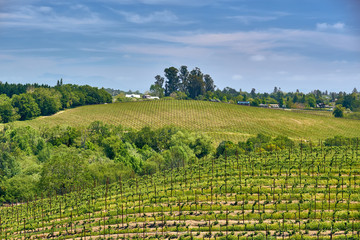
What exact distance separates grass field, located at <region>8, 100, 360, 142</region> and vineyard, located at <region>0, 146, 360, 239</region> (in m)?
90.2

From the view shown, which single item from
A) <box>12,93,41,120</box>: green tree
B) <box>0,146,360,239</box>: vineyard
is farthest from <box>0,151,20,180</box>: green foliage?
<box>12,93,41,120</box>: green tree

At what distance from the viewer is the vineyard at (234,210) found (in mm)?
32375

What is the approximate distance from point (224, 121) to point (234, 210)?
5386 inches

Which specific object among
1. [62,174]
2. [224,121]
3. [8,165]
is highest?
[224,121]

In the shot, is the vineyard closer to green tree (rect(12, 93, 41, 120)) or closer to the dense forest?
the dense forest

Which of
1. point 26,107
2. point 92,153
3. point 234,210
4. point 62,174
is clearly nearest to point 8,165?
point 92,153

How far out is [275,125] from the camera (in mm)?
165625

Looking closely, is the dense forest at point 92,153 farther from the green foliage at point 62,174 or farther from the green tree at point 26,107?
the green tree at point 26,107

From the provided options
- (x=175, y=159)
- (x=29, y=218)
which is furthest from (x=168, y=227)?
(x=175, y=159)

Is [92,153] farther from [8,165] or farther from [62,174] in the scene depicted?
[62,174]

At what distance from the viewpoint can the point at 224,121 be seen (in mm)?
173750

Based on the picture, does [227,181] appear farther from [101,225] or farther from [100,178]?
[100,178]

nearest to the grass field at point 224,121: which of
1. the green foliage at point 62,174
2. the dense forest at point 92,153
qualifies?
the dense forest at point 92,153

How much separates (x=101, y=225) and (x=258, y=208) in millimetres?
17154
